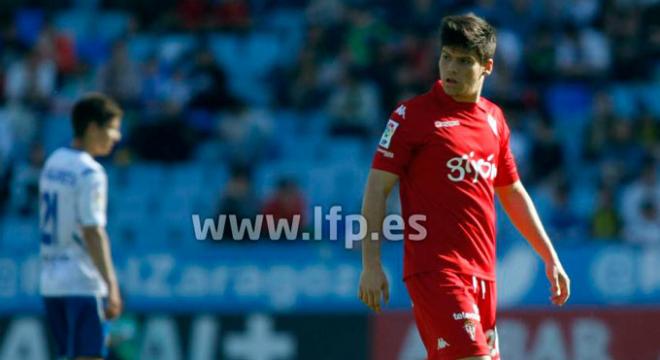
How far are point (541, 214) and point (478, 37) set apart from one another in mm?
7357

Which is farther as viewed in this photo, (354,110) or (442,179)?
(354,110)

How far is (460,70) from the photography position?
6.07 meters

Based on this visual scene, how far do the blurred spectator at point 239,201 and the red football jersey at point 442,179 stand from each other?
6.80m

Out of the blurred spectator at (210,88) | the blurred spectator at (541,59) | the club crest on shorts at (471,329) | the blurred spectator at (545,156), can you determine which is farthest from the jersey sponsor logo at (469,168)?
the blurred spectator at (541,59)

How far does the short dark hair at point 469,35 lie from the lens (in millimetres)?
5988

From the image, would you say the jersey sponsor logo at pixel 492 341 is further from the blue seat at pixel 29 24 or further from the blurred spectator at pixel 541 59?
the blue seat at pixel 29 24

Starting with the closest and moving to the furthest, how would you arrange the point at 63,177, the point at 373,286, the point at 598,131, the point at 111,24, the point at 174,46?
1. the point at 373,286
2. the point at 63,177
3. the point at 598,131
4. the point at 174,46
5. the point at 111,24

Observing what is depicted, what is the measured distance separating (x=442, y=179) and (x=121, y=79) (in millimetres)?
10351

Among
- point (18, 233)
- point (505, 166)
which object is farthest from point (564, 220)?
point (505, 166)

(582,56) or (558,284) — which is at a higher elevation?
(582,56)

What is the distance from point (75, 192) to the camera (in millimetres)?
A: 7863

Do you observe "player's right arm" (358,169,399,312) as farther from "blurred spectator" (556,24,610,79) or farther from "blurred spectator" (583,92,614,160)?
"blurred spectator" (556,24,610,79)

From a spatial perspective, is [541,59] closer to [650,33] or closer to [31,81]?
[650,33]

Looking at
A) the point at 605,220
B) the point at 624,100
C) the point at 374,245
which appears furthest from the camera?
the point at 624,100
